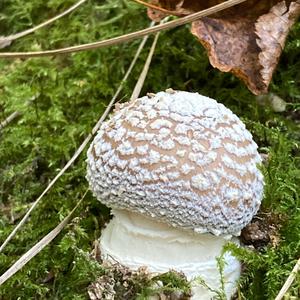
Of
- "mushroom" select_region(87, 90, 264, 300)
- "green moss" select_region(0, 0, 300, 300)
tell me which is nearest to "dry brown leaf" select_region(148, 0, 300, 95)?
"green moss" select_region(0, 0, 300, 300)

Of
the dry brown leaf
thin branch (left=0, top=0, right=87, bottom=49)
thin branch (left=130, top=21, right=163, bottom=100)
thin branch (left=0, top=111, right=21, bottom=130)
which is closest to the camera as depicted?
thin branch (left=0, top=0, right=87, bottom=49)

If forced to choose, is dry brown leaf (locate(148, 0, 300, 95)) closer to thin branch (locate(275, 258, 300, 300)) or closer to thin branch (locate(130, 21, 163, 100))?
thin branch (locate(130, 21, 163, 100))

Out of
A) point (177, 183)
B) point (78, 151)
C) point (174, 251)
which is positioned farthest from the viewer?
point (78, 151)

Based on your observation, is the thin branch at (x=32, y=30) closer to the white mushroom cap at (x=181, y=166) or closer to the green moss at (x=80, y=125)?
the green moss at (x=80, y=125)

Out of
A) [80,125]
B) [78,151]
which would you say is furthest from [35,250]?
[80,125]

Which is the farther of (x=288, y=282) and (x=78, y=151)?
(x=78, y=151)

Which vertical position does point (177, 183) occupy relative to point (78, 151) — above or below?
above

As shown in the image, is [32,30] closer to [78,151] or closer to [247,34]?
[78,151]

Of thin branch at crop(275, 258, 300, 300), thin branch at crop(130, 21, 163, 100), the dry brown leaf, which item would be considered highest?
the dry brown leaf
